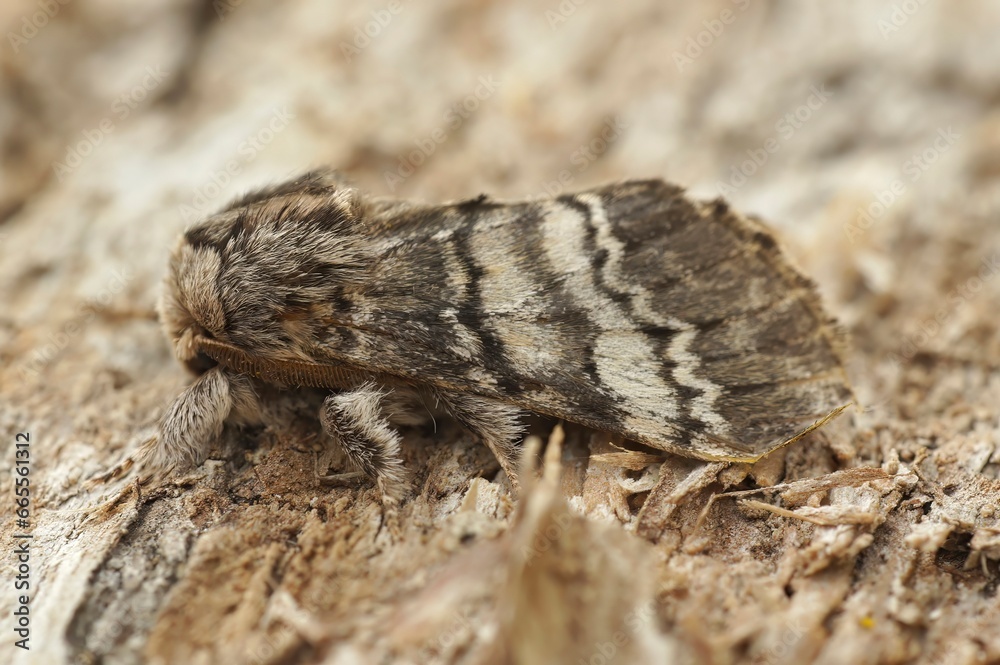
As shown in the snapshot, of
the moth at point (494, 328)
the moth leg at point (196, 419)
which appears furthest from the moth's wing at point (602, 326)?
the moth leg at point (196, 419)

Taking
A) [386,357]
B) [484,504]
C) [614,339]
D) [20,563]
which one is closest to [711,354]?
[614,339]

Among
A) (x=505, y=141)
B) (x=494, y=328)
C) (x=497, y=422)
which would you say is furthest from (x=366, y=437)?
(x=505, y=141)

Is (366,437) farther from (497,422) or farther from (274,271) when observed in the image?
(274,271)

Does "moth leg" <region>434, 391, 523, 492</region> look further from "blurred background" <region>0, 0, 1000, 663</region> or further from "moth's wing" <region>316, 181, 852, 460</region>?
"blurred background" <region>0, 0, 1000, 663</region>

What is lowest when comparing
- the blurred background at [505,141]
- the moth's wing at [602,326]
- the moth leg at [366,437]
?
the moth leg at [366,437]

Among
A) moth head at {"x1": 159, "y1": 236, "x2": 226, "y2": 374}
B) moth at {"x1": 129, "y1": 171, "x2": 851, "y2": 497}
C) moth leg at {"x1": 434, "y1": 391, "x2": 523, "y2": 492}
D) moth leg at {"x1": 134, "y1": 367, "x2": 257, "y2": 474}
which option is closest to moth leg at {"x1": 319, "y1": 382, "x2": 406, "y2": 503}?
moth at {"x1": 129, "y1": 171, "x2": 851, "y2": 497}

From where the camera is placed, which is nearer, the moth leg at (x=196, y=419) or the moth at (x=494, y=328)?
the moth at (x=494, y=328)

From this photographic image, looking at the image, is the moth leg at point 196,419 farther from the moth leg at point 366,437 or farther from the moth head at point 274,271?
the moth leg at point 366,437

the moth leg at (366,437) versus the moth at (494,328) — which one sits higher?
the moth at (494,328)
